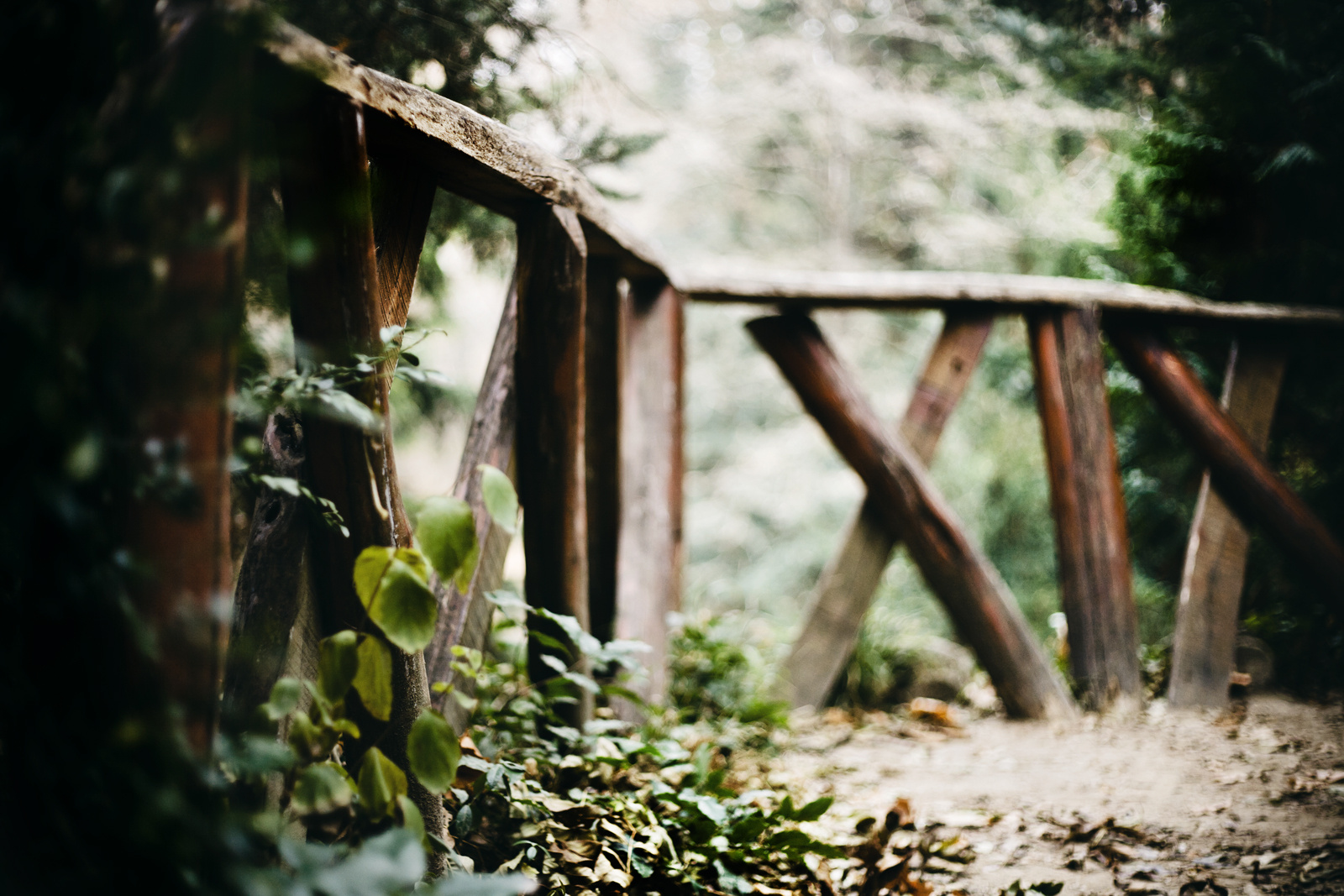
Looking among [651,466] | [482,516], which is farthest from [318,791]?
[651,466]

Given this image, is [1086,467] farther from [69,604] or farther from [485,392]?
[69,604]

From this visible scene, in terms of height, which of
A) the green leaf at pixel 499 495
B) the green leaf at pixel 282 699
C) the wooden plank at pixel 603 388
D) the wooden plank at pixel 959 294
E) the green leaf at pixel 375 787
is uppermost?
the wooden plank at pixel 959 294

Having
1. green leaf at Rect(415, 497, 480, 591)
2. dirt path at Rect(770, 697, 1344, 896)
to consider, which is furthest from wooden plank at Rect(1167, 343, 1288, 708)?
green leaf at Rect(415, 497, 480, 591)

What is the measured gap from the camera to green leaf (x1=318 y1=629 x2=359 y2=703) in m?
1.01

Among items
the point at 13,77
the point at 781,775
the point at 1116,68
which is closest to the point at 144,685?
the point at 13,77

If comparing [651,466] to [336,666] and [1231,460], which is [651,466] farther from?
[1231,460]

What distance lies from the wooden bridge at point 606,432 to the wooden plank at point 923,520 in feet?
0.03

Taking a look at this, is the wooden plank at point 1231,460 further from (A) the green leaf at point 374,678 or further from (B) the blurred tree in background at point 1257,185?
(A) the green leaf at point 374,678

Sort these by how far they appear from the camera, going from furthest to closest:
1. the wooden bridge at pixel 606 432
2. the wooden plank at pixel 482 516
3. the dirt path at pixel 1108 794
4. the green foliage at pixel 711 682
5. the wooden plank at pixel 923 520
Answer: the wooden plank at pixel 923 520, the green foliage at pixel 711 682, the dirt path at pixel 1108 794, the wooden plank at pixel 482 516, the wooden bridge at pixel 606 432

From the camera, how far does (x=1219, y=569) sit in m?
3.42

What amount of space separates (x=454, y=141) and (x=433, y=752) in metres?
1.02

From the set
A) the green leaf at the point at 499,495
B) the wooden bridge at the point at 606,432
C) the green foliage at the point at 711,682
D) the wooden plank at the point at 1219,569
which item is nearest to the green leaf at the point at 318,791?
the wooden bridge at the point at 606,432

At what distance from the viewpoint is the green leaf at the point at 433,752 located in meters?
1.06

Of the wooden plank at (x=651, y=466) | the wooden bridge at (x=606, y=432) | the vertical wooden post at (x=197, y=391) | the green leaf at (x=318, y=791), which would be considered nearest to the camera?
the vertical wooden post at (x=197, y=391)
